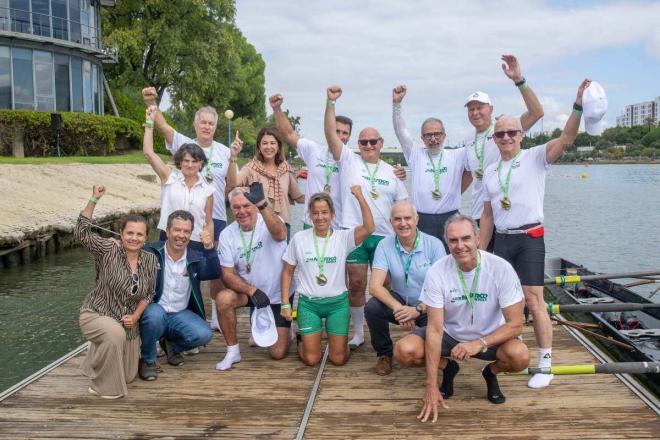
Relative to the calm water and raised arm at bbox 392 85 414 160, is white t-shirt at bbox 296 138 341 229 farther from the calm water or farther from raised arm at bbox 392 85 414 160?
the calm water

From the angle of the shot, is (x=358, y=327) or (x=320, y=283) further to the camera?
(x=358, y=327)

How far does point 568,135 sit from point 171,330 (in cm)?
401

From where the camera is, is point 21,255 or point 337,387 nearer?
point 337,387

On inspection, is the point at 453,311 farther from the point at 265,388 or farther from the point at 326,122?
the point at 326,122

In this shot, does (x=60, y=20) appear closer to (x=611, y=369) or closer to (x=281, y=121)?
(x=281, y=121)

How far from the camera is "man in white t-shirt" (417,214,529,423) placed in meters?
4.43

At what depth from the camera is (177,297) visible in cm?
559

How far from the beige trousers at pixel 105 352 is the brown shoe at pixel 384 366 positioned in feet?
7.29

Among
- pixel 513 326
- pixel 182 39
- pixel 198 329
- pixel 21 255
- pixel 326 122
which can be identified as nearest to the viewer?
pixel 513 326

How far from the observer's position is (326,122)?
6.10m

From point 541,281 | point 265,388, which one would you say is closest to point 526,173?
point 541,281

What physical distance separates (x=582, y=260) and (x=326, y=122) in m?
18.4

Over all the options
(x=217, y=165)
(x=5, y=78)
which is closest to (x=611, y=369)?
(x=217, y=165)

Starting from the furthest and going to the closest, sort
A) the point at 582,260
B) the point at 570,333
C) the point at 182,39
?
the point at 182,39, the point at 582,260, the point at 570,333
